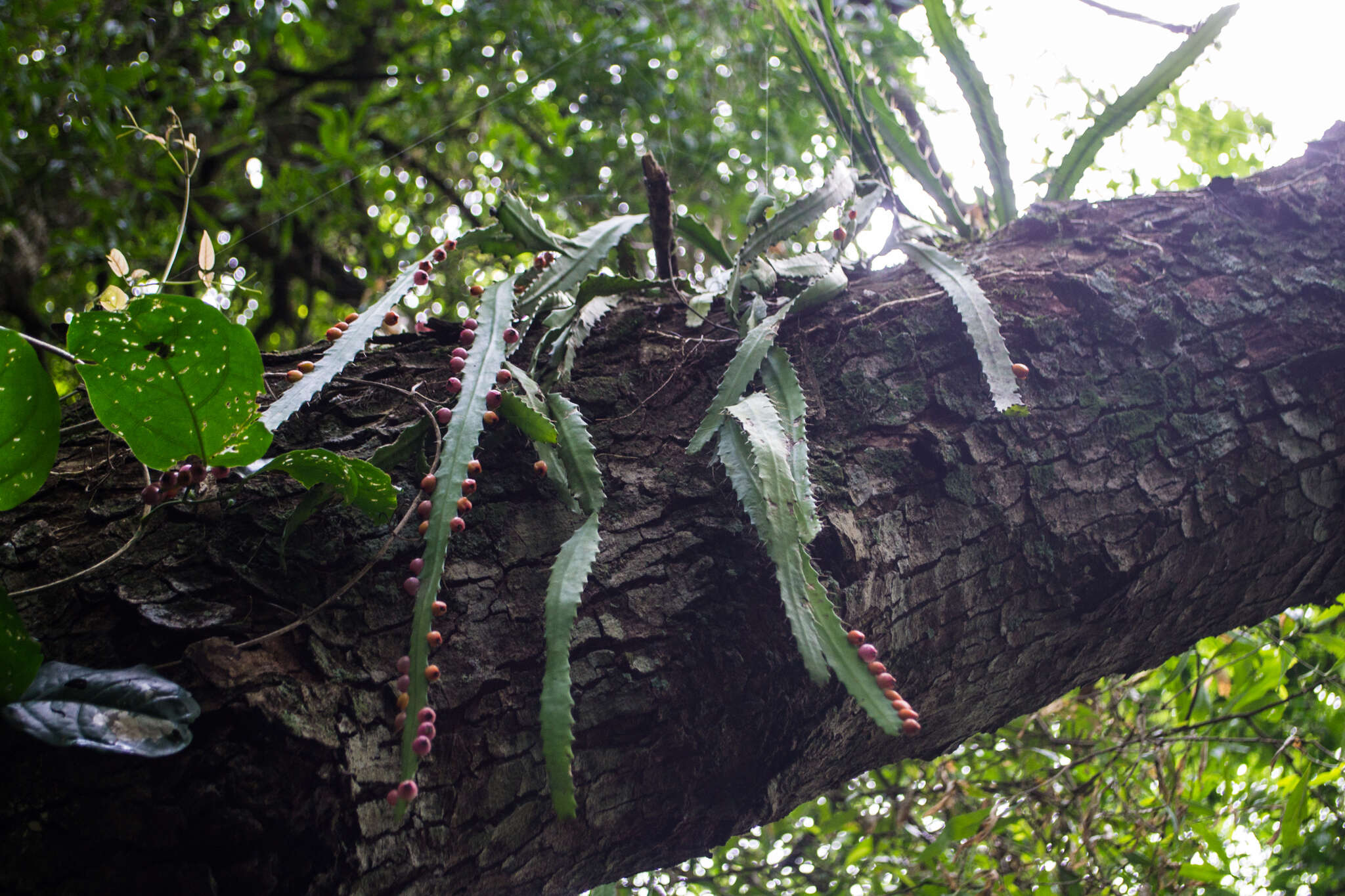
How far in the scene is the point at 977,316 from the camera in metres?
1.23

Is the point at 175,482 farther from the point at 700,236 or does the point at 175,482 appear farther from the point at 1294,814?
the point at 1294,814

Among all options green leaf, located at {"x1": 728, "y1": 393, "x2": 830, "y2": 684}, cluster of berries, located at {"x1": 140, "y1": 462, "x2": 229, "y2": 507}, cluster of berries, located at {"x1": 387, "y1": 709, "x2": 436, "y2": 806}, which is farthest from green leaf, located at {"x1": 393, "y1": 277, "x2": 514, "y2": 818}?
green leaf, located at {"x1": 728, "y1": 393, "x2": 830, "y2": 684}

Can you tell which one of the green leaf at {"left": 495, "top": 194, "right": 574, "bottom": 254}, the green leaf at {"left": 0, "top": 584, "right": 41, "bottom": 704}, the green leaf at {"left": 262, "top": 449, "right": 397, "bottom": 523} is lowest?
the green leaf at {"left": 0, "top": 584, "right": 41, "bottom": 704}

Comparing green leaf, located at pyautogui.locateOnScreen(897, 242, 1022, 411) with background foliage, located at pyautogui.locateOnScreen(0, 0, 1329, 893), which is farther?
background foliage, located at pyautogui.locateOnScreen(0, 0, 1329, 893)

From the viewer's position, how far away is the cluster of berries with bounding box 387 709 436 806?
2.42 feet

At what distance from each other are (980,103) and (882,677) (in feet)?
4.41

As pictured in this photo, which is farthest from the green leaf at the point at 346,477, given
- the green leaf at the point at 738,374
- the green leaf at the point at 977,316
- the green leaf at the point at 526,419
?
the green leaf at the point at 977,316

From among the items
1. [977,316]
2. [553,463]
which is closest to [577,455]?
[553,463]

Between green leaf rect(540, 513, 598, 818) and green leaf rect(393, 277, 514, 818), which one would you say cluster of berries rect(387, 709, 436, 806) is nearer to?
green leaf rect(393, 277, 514, 818)

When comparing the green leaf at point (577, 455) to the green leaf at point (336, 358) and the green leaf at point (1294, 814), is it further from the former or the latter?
the green leaf at point (1294, 814)

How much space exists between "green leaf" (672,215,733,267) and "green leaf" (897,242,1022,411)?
36 cm

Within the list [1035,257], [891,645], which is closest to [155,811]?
[891,645]

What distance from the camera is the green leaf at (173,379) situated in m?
0.76

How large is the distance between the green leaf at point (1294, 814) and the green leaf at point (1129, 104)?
3.91ft
